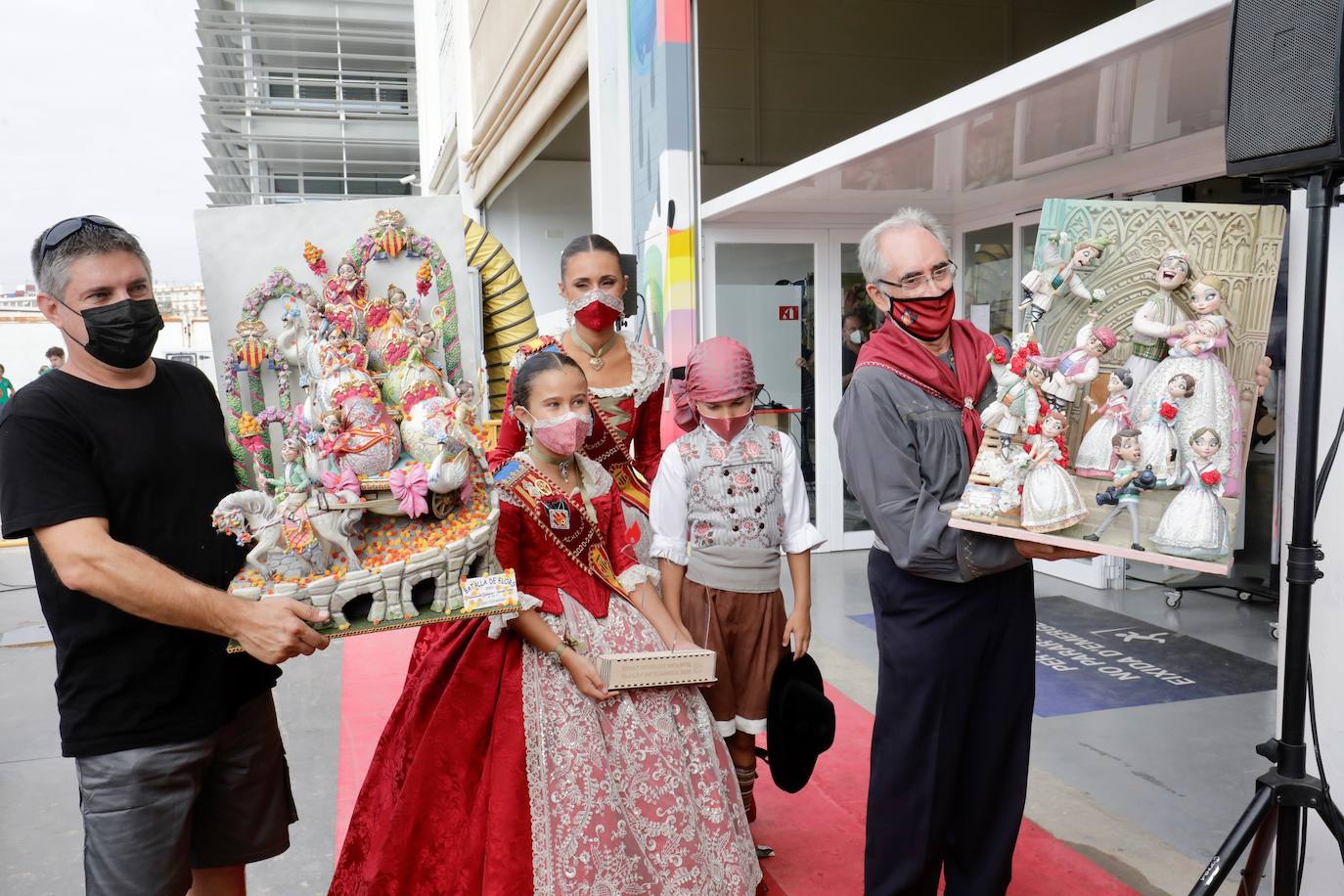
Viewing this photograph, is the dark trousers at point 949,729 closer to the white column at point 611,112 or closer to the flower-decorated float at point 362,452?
the flower-decorated float at point 362,452

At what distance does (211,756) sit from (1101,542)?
73.6 inches

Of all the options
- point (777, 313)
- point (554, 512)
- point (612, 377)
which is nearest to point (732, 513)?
point (554, 512)

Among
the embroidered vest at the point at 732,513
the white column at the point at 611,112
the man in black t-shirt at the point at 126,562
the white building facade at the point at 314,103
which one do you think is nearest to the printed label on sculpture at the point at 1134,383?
the embroidered vest at the point at 732,513

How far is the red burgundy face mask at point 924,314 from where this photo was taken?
2166 mm

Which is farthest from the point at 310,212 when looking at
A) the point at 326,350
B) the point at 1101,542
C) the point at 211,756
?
the point at 1101,542

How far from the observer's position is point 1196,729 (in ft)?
12.8

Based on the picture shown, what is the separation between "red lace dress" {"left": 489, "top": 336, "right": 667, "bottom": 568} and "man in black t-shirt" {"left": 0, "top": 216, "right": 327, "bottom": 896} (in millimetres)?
1235

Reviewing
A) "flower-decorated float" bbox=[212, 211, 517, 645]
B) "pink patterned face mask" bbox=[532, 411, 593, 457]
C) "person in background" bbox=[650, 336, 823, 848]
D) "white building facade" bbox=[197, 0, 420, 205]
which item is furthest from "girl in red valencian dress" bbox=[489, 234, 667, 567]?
"white building facade" bbox=[197, 0, 420, 205]

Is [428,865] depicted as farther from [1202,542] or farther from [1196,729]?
[1196,729]

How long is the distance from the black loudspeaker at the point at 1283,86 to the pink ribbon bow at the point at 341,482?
1815mm

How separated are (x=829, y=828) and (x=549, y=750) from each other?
1342mm

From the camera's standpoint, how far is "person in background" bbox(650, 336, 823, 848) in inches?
109

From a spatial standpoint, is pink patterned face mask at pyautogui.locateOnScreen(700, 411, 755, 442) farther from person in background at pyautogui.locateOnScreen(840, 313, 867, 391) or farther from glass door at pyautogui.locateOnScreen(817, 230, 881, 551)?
person in background at pyautogui.locateOnScreen(840, 313, 867, 391)

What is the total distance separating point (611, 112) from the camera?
24.6 ft
